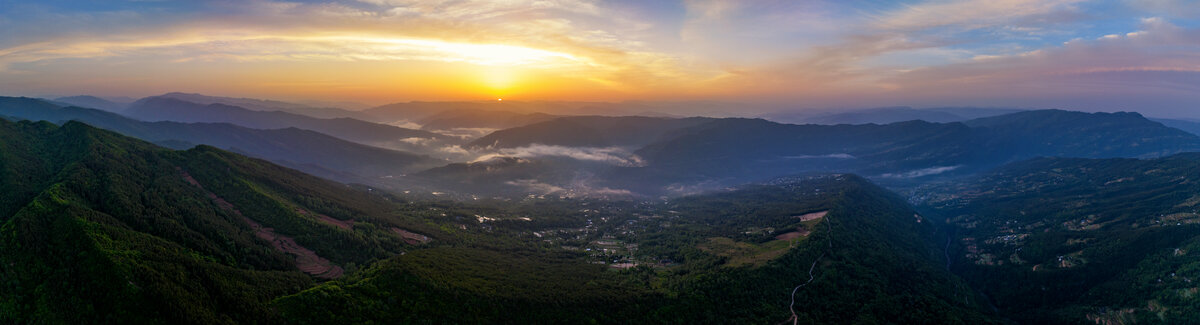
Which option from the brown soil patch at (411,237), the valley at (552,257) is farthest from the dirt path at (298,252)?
the brown soil patch at (411,237)

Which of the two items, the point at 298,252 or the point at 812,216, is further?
the point at 812,216

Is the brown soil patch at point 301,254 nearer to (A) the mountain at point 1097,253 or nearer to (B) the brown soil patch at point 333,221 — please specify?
(B) the brown soil patch at point 333,221

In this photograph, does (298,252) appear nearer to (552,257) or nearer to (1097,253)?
(552,257)

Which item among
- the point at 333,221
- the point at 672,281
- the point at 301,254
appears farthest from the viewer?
the point at 333,221

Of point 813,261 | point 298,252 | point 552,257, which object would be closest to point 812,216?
point 813,261

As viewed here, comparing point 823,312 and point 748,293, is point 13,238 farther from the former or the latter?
point 823,312
